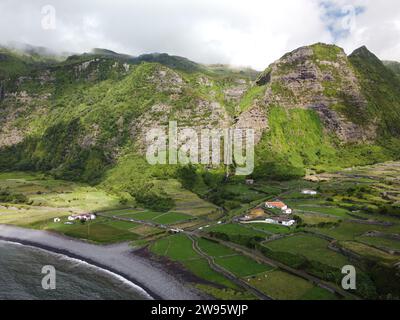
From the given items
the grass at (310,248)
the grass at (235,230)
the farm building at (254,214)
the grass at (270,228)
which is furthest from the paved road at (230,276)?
the farm building at (254,214)

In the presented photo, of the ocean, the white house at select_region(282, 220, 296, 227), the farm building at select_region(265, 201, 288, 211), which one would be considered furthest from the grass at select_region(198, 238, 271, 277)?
the farm building at select_region(265, 201, 288, 211)

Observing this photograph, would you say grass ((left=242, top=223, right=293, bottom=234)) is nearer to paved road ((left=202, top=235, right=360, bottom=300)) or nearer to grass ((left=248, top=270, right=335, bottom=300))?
paved road ((left=202, top=235, right=360, bottom=300))

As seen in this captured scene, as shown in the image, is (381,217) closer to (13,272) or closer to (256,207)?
(256,207)
